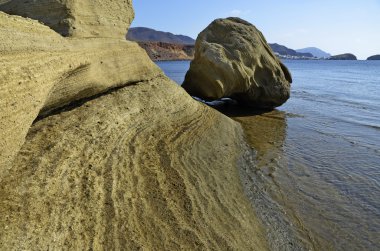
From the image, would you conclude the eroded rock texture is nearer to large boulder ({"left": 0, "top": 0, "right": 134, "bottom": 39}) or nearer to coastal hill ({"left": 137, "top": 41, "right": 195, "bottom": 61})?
large boulder ({"left": 0, "top": 0, "right": 134, "bottom": 39})

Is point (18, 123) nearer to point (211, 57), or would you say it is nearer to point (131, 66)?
point (131, 66)

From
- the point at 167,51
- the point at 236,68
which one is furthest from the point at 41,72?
the point at 167,51

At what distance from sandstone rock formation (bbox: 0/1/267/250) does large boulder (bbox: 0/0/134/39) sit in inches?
2.5

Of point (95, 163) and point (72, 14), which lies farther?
point (72, 14)

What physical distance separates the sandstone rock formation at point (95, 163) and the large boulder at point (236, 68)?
14.4ft

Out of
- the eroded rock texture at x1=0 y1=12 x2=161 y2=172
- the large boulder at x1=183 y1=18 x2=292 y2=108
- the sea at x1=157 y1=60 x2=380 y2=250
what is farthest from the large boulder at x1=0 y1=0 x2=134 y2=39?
the large boulder at x1=183 y1=18 x2=292 y2=108

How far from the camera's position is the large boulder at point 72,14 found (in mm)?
5992

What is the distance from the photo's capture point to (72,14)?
609cm

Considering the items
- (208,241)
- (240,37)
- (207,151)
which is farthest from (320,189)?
(240,37)

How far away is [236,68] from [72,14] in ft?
20.4

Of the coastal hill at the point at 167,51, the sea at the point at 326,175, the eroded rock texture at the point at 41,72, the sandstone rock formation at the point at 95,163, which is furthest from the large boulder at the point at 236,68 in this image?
the coastal hill at the point at 167,51

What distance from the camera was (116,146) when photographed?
17.8 ft

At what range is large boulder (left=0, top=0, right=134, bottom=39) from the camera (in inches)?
236

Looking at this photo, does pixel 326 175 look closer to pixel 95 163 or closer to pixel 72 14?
pixel 95 163
